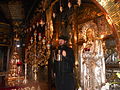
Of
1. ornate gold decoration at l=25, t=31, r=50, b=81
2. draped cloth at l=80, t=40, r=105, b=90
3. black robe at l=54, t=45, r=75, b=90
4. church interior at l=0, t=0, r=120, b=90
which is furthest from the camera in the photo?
ornate gold decoration at l=25, t=31, r=50, b=81

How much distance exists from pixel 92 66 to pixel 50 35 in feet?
6.31

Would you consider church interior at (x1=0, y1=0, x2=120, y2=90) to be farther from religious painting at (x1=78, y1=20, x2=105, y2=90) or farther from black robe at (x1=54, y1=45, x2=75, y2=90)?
black robe at (x1=54, y1=45, x2=75, y2=90)

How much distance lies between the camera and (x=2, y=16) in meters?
6.97

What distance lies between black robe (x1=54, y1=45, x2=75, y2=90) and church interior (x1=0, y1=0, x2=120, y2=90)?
0.57 feet

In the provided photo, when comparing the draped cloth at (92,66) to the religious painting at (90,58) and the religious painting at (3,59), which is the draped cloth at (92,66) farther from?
the religious painting at (3,59)

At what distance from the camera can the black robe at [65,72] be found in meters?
4.32

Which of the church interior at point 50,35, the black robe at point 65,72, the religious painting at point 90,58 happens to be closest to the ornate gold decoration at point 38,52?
the church interior at point 50,35

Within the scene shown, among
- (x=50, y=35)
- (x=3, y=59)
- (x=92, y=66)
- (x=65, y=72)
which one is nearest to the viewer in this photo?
(x=92, y=66)

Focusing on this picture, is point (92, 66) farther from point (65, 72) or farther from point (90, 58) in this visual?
point (65, 72)

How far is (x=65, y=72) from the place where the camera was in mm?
4426

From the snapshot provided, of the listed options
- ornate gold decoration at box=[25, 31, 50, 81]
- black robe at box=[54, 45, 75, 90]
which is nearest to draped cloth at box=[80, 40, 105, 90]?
black robe at box=[54, 45, 75, 90]

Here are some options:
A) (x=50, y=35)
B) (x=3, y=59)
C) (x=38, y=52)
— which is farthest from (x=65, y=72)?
(x=3, y=59)

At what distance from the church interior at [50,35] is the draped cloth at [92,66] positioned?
3cm

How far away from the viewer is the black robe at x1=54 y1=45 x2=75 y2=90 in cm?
432
